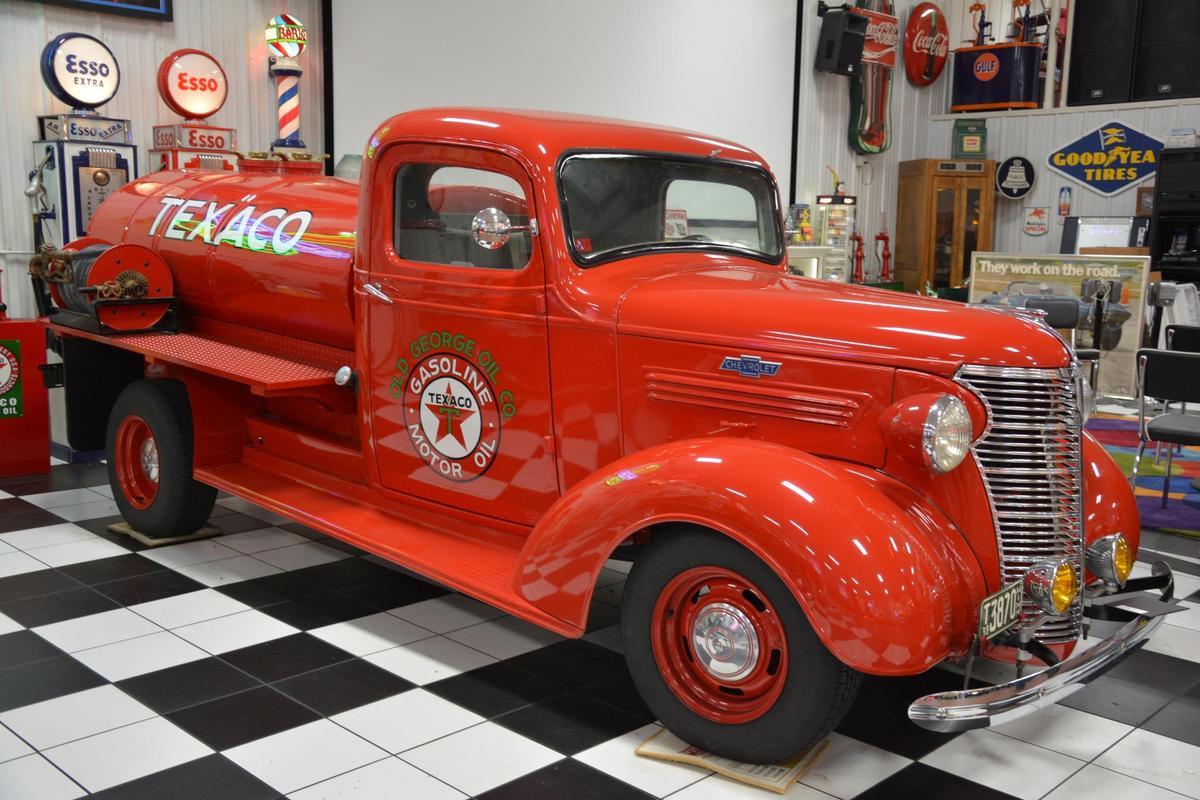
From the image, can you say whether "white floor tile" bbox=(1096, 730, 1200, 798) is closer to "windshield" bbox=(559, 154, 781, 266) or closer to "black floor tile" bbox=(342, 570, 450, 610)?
"windshield" bbox=(559, 154, 781, 266)

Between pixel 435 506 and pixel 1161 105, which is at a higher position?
pixel 1161 105

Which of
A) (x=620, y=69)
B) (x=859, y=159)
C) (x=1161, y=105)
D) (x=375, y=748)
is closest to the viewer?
(x=375, y=748)

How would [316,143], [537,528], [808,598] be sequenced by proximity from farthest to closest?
1. [316,143]
2. [537,528]
3. [808,598]

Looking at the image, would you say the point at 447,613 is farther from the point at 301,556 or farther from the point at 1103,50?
the point at 1103,50

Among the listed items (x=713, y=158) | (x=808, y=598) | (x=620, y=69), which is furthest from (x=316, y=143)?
(x=808, y=598)

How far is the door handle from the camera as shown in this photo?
137 inches

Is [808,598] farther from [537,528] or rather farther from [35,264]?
[35,264]

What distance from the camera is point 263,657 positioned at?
3232 millimetres

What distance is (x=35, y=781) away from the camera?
8.14 feet

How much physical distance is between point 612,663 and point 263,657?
3.51 feet

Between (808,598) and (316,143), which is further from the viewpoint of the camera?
(316,143)

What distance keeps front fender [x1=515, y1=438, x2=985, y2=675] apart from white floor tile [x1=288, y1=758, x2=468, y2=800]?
550mm

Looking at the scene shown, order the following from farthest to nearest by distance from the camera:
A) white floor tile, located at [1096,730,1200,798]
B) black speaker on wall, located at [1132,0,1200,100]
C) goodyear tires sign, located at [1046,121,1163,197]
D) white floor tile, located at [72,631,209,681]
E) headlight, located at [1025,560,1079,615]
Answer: goodyear tires sign, located at [1046,121,1163,197], black speaker on wall, located at [1132,0,1200,100], white floor tile, located at [72,631,209,681], white floor tile, located at [1096,730,1200,798], headlight, located at [1025,560,1079,615]

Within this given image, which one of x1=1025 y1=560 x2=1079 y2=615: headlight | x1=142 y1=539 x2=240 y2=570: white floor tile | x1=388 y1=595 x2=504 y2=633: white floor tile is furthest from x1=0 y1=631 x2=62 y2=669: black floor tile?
x1=1025 y1=560 x2=1079 y2=615: headlight
